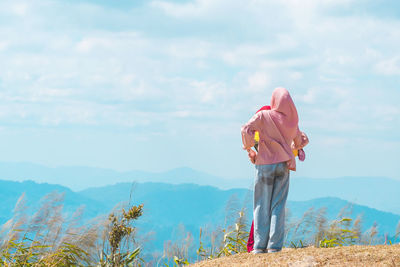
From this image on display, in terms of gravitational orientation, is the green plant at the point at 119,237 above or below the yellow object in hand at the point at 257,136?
below

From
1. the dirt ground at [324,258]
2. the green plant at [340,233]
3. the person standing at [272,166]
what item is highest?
the person standing at [272,166]

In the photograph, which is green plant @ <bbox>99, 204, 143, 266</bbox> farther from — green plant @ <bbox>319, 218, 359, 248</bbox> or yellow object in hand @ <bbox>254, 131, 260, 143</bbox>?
green plant @ <bbox>319, 218, 359, 248</bbox>

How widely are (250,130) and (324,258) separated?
1.96 metres

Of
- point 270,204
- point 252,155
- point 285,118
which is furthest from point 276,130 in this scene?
point 270,204

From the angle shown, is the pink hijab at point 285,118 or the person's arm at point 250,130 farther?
the pink hijab at point 285,118

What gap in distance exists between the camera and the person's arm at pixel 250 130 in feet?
23.1

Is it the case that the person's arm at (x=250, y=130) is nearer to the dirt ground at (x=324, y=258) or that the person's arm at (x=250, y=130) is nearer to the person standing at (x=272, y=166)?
the person standing at (x=272, y=166)

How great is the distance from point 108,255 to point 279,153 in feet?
8.77

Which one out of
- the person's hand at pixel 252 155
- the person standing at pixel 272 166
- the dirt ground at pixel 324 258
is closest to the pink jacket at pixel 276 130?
the person standing at pixel 272 166

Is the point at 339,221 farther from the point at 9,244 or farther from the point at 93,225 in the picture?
the point at 9,244

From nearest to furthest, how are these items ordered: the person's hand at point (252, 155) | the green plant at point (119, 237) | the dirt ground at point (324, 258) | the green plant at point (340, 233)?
1. the dirt ground at point (324, 258)
2. the green plant at point (119, 237)
3. the person's hand at point (252, 155)
4. the green plant at point (340, 233)

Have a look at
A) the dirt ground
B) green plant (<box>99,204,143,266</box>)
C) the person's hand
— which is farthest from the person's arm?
green plant (<box>99,204,143,266</box>)

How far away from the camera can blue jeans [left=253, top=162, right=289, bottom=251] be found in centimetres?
707

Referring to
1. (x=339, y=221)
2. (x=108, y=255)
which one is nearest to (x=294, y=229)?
(x=339, y=221)
